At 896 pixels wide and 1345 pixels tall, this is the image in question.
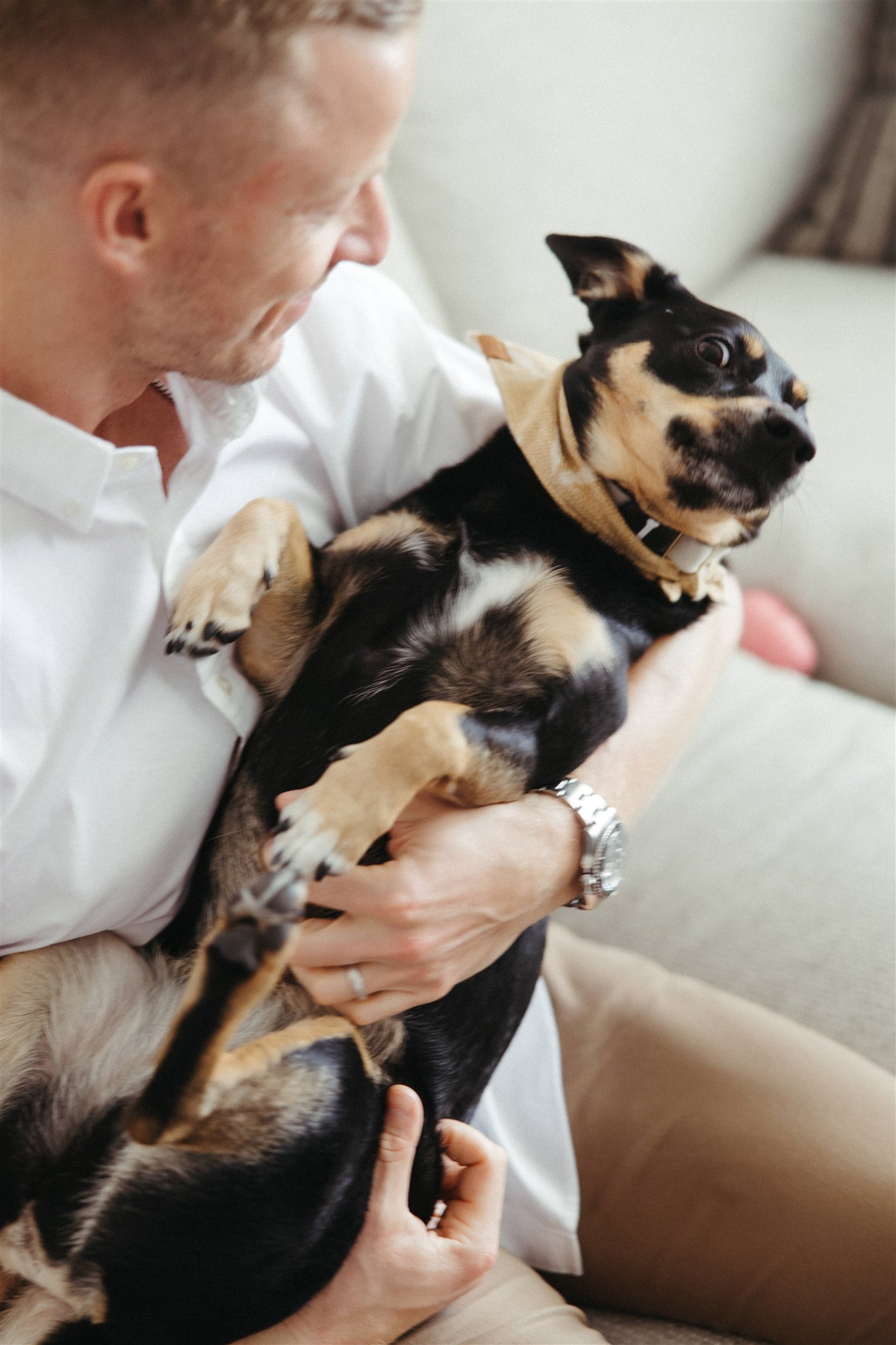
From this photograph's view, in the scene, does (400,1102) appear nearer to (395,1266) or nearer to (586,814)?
(395,1266)

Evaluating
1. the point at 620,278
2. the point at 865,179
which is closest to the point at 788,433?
the point at 620,278

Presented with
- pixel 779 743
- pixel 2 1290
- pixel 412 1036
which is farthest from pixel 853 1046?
pixel 2 1290

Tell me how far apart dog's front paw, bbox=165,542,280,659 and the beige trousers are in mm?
680

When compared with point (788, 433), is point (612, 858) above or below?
below

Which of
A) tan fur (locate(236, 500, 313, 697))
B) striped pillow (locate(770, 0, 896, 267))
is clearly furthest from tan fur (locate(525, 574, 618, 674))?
striped pillow (locate(770, 0, 896, 267))

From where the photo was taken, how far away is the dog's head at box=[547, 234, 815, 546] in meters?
1.07

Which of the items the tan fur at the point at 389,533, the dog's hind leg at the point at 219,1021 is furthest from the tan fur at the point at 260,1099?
the tan fur at the point at 389,533

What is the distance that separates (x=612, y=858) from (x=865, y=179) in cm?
202

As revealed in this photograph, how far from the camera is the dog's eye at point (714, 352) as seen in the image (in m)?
1.11

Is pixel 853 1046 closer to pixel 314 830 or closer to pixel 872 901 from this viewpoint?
pixel 872 901

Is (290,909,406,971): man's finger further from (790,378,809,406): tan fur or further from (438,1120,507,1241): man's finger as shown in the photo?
(790,378,809,406): tan fur

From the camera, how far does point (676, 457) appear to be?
42.6 inches

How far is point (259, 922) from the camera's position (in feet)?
2.49

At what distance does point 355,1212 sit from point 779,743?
100 centimetres
